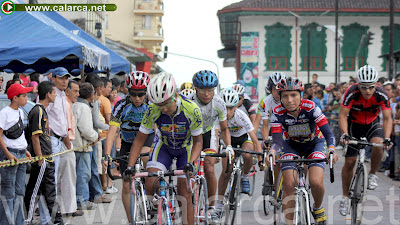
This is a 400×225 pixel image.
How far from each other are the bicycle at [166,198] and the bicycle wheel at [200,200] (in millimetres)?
365

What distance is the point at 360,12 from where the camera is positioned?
57.2 m

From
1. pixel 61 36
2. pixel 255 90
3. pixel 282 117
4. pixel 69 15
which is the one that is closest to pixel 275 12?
pixel 255 90

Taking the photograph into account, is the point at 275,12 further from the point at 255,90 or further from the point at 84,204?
the point at 84,204

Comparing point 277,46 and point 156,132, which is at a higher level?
point 277,46

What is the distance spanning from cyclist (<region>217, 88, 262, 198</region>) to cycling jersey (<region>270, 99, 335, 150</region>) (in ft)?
8.66

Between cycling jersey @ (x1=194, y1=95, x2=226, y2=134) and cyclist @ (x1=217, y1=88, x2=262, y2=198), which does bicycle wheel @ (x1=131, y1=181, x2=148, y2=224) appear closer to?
cycling jersey @ (x1=194, y1=95, x2=226, y2=134)

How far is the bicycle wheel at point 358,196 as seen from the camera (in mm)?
9492

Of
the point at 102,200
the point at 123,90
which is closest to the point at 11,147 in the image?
the point at 102,200

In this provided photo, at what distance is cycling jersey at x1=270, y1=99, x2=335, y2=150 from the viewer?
316 inches

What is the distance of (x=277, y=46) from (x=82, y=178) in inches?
1865

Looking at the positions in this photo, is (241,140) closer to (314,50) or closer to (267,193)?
(267,193)

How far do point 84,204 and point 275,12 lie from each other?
4700 centimetres

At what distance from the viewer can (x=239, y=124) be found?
451 inches

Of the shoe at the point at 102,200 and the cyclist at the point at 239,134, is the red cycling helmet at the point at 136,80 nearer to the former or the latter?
the cyclist at the point at 239,134
